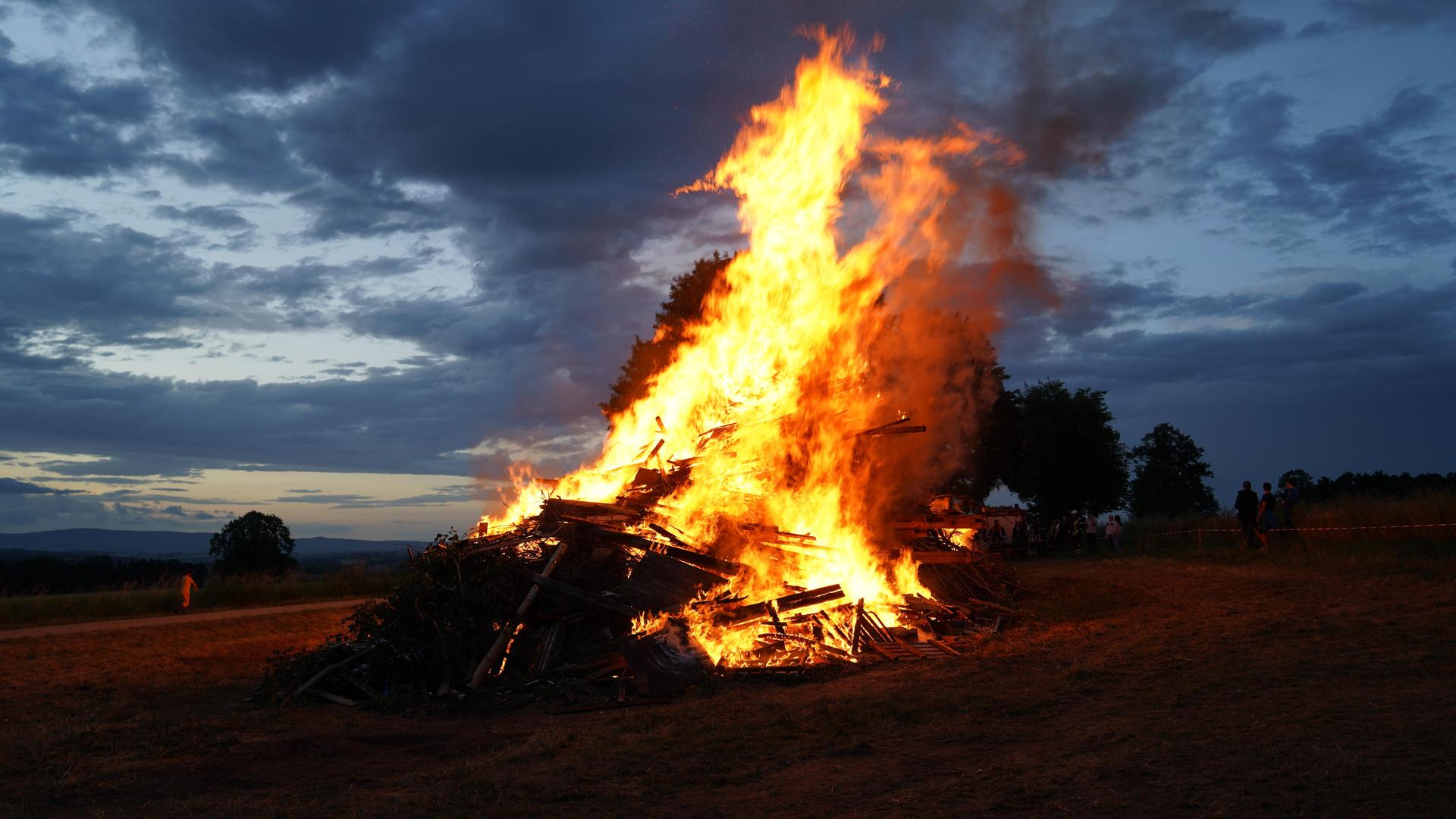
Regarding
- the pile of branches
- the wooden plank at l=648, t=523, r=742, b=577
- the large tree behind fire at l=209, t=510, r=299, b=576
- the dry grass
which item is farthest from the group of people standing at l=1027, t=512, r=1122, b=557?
the large tree behind fire at l=209, t=510, r=299, b=576

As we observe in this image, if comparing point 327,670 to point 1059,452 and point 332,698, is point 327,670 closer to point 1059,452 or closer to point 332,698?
point 332,698

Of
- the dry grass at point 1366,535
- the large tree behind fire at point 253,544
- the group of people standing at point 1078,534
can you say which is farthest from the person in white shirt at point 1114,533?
the large tree behind fire at point 253,544

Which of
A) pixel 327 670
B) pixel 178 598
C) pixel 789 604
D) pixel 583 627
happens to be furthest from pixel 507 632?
pixel 178 598

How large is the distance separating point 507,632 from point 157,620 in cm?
1406

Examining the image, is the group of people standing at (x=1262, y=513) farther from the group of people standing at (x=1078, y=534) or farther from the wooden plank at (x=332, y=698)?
the wooden plank at (x=332, y=698)

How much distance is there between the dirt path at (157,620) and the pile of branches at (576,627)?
972cm

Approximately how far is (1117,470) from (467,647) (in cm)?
4004

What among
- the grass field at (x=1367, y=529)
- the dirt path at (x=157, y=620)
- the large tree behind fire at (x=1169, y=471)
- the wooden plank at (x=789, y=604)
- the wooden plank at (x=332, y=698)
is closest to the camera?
the wooden plank at (x=332, y=698)

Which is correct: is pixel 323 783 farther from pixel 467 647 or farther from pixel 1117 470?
pixel 1117 470

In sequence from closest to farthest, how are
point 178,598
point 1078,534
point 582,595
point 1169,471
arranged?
point 582,595
point 178,598
point 1078,534
point 1169,471

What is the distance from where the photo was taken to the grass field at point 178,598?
73.4ft

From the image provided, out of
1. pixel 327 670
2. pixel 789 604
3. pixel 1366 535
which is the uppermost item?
pixel 1366 535

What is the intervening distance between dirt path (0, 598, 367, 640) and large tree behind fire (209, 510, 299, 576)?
23.2 m

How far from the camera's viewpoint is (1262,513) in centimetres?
2325
